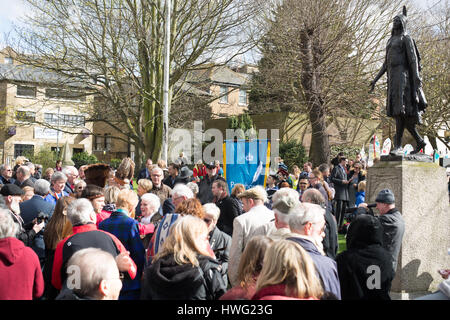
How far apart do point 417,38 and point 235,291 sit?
21325mm

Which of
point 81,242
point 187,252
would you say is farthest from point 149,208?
point 187,252

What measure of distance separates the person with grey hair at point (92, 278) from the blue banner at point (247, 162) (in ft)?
25.6

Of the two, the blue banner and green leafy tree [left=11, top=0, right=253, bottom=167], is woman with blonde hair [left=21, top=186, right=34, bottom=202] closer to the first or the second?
the blue banner

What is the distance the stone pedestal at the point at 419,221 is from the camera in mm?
6227

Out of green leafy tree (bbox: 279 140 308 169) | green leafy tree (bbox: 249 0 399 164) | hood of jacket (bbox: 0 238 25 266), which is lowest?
hood of jacket (bbox: 0 238 25 266)

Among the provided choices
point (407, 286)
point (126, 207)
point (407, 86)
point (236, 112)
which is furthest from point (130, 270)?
point (236, 112)

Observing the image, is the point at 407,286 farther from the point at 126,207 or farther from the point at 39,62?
the point at 39,62

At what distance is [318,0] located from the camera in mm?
18531

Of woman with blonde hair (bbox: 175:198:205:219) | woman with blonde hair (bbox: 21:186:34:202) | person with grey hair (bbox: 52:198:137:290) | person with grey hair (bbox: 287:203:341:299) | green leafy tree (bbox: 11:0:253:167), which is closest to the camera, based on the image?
person with grey hair (bbox: 287:203:341:299)

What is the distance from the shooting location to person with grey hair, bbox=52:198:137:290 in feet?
13.4

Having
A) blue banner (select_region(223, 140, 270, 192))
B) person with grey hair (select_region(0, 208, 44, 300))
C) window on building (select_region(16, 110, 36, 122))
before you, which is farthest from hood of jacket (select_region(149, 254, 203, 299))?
window on building (select_region(16, 110, 36, 122))

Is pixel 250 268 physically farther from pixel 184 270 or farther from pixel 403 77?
pixel 403 77

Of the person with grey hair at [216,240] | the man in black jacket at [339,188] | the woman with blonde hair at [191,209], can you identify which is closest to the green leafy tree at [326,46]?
the man in black jacket at [339,188]

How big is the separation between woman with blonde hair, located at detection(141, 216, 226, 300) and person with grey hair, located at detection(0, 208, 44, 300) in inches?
39.8
